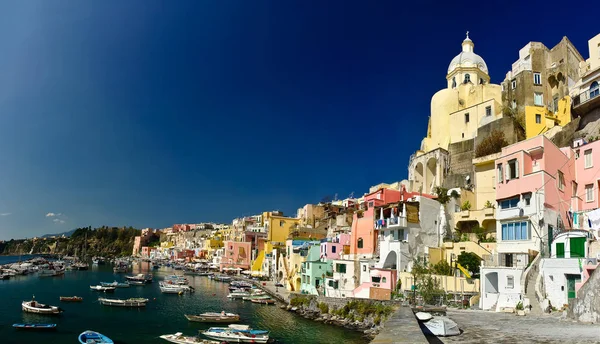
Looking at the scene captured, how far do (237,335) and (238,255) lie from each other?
54.5m

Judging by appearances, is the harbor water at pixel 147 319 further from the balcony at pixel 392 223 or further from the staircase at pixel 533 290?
the staircase at pixel 533 290

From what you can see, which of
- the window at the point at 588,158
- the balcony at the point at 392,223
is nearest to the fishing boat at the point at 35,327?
the balcony at the point at 392,223

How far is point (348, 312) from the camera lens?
32.9 m

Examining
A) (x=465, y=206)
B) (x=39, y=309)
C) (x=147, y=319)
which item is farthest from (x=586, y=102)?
(x=39, y=309)

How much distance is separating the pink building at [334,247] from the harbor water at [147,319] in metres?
7.31

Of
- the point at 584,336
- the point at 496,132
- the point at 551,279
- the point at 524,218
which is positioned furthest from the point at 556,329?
the point at 496,132

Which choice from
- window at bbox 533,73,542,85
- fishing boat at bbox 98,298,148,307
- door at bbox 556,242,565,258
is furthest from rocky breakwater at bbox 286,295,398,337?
window at bbox 533,73,542,85

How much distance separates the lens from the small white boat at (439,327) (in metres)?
11.5

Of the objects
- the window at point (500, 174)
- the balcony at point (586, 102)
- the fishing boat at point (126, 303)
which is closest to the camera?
the window at point (500, 174)

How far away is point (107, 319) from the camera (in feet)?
118

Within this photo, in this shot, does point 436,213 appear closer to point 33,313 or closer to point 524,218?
point 524,218

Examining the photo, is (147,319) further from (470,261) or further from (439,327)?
(439,327)

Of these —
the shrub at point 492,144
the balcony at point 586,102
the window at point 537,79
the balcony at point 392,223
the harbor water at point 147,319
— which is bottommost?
the harbor water at point 147,319

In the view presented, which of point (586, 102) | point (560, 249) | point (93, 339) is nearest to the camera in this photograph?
point (560, 249)
